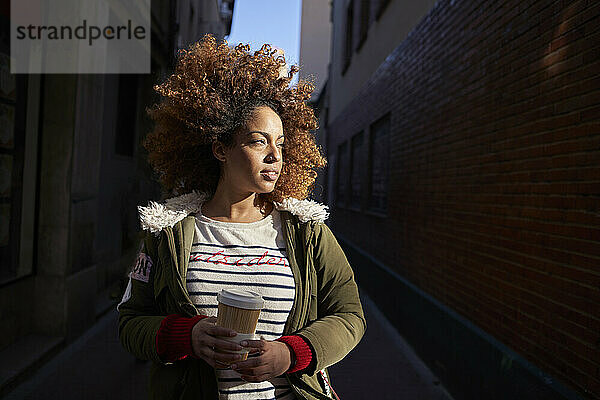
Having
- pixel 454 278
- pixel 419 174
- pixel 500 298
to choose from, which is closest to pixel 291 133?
pixel 500 298

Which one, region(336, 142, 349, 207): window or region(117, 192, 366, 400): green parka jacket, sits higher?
region(336, 142, 349, 207): window

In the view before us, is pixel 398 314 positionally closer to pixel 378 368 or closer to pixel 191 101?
pixel 378 368

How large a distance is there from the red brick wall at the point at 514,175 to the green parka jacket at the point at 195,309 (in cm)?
180

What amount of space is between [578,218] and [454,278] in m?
2.18

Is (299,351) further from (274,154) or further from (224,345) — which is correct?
(274,154)

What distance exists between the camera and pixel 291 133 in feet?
6.93

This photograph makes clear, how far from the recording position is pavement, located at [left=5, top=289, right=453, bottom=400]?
14.5 ft

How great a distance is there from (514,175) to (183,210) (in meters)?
2.85

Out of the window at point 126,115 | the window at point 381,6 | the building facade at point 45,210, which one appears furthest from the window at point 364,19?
the building facade at point 45,210

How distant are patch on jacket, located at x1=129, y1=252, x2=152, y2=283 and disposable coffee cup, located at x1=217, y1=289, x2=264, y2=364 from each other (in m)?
0.40

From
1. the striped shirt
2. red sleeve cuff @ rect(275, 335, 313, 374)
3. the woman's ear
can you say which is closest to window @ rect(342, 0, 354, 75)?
the woman's ear

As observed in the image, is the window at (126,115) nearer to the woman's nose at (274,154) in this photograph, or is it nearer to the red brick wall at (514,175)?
the red brick wall at (514,175)

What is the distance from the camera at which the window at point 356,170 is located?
12327mm

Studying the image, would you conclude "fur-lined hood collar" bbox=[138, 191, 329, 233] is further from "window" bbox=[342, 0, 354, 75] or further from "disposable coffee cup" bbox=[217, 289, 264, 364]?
"window" bbox=[342, 0, 354, 75]
